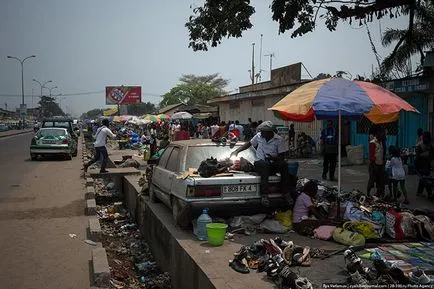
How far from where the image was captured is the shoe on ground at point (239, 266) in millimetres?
4559

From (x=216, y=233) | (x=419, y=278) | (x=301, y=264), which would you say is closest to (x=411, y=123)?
(x=216, y=233)

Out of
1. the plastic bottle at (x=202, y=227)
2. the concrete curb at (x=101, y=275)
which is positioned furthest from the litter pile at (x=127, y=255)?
the plastic bottle at (x=202, y=227)

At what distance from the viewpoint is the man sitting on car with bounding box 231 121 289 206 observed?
6332 mm

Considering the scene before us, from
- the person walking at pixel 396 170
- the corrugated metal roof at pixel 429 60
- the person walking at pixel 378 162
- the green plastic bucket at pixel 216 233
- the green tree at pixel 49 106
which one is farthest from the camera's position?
the green tree at pixel 49 106

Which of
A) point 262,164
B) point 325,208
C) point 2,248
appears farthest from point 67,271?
point 325,208

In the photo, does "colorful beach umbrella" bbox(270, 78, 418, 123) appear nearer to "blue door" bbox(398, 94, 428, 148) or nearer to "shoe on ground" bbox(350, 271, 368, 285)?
"shoe on ground" bbox(350, 271, 368, 285)

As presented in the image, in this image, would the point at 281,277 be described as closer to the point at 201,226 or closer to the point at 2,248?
the point at 201,226

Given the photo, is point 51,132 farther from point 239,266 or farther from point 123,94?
point 123,94

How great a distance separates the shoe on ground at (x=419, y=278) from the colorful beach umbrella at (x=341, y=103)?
2.53 metres

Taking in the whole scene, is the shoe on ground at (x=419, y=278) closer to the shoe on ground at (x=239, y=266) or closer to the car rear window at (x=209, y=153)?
the shoe on ground at (x=239, y=266)

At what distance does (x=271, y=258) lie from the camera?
4.64 meters

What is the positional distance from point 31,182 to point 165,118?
20.0m

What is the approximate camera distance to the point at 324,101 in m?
5.96

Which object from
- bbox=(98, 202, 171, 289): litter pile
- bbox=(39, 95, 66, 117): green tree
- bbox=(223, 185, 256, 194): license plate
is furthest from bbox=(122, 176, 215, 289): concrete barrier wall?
bbox=(39, 95, 66, 117): green tree
